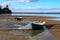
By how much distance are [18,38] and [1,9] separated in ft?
200

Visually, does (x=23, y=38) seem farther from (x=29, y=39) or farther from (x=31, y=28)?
(x=31, y=28)

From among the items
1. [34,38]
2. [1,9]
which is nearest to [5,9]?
[1,9]

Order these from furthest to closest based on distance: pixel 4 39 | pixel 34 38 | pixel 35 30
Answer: pixel 35 30 → pixel 34 38 → pixel 4 39

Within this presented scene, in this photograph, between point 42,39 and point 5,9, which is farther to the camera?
point 5,9

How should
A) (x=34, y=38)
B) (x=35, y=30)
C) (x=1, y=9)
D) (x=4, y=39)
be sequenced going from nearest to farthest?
1. (x=4, y=39)
2. (x=34, y=38)
3. (x=35, y=30)
4. (x=1, y=9)

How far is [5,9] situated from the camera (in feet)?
251

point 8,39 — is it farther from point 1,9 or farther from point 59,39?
point 1,9

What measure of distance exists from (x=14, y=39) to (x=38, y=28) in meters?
6.00

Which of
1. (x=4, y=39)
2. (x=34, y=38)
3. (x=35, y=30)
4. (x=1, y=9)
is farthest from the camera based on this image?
(x=1, y=9)

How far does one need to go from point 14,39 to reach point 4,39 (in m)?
0.68

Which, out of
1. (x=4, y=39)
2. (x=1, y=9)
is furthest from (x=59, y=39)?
(x=1, y=9)

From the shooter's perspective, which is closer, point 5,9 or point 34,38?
point 34,38

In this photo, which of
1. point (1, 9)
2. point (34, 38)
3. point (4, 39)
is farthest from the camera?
point (1, 9)

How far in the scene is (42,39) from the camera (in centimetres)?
1433
